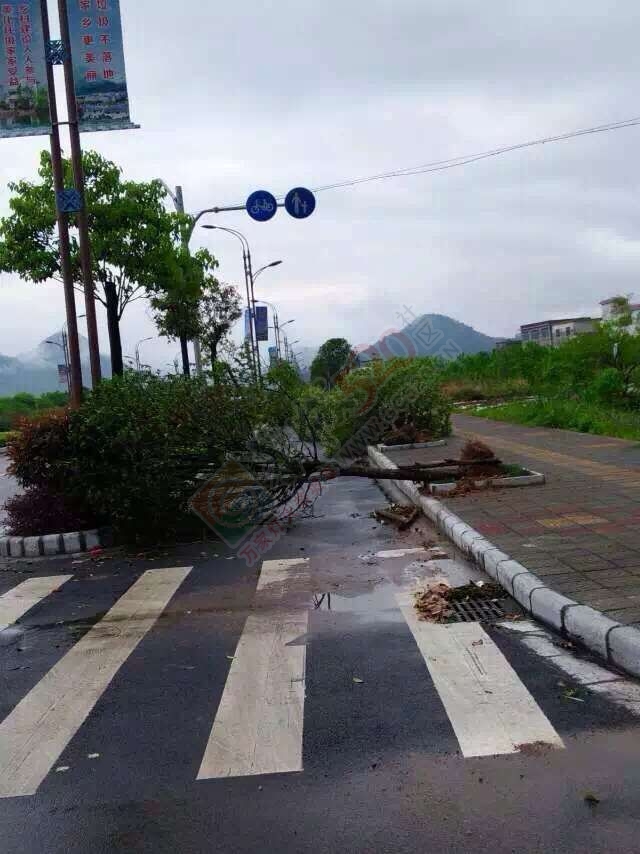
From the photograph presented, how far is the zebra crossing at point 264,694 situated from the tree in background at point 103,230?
14.8 meters

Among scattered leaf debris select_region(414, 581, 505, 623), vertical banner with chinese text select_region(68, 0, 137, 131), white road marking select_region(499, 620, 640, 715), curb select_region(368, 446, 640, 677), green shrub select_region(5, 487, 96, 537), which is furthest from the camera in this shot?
vertical banner with chinese text select_region(68, 0, 137, 131)

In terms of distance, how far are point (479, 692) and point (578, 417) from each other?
1570cm

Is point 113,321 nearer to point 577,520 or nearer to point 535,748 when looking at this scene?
point 577,520

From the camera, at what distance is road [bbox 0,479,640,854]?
3.07 metres

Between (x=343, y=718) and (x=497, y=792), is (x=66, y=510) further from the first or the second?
(x=497, y=792)

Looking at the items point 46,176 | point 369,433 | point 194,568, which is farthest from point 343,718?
point 46,176

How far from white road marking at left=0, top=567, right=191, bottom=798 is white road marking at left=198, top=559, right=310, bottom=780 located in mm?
771

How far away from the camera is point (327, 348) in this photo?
8494 centimetres

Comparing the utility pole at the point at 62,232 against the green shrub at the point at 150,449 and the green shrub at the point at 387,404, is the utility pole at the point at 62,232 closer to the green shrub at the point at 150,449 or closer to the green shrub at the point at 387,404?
the green shrub at the point at 150,449

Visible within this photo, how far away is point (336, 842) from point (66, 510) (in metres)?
7.36

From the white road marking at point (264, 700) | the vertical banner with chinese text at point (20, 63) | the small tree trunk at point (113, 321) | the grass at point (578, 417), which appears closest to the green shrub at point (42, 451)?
the white road marking at point (264, 700)

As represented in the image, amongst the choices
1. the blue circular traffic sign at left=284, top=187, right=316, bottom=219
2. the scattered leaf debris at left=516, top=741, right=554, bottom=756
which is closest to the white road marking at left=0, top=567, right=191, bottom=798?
the scattered leaf debris at left=516, top=741, right=554, bottom=756

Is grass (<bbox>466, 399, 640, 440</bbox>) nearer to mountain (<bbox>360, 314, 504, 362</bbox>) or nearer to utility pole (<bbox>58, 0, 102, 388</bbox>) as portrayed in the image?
mountain (<bbox>360, 314, 504, 362</bbox>)

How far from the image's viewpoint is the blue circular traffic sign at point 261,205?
722 inches
